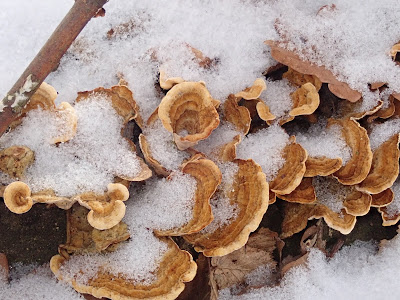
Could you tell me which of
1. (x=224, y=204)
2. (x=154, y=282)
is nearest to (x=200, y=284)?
(x=154, y=282)

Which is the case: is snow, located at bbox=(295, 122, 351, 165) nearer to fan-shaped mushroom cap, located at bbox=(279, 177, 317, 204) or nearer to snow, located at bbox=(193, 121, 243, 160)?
fan-shaped mushroom cap, located at bbox=(279, 177, 317, 204)

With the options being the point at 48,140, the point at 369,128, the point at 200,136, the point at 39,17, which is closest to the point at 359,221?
the point at 369,128

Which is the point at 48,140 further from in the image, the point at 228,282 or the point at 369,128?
the point at 369,128

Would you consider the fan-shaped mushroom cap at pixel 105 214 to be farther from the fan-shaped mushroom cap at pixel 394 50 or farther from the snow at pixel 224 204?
the fan-shaped mushroom cap at pixel 394 50

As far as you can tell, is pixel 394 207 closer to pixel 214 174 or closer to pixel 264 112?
pixel 264 112

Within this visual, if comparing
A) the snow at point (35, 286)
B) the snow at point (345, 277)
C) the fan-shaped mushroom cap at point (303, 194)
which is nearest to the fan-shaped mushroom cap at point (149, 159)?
the fan-shaped mushroom cap at point (303, 194)

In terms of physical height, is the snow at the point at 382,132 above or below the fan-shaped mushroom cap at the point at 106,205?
below
